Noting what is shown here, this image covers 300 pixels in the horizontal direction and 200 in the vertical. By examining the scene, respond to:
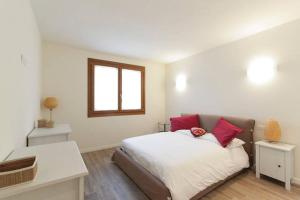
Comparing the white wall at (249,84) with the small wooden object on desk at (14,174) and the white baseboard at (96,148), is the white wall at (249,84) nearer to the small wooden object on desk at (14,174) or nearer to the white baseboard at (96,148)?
the white baseboard at (96,148)

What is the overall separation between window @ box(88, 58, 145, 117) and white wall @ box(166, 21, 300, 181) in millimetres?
1327

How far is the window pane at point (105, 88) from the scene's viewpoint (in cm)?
396

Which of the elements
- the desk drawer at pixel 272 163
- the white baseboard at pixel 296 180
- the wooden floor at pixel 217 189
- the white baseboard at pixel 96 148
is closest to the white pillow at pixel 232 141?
the desk drawer at pixel 272 163

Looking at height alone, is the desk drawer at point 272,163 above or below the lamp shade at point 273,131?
below

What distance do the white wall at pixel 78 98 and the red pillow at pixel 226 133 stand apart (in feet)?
7.82

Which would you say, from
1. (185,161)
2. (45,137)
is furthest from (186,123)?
(45,137)

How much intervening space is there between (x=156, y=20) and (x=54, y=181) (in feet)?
A: 7.66

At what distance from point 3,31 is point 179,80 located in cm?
389

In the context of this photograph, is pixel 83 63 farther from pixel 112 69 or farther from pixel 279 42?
pixel 279 42

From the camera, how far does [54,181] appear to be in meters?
0.96

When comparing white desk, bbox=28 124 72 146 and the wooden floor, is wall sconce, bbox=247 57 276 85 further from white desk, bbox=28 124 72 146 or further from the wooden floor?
white desk, bbox=28 124 72 146

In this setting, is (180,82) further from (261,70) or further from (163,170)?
(163,170)

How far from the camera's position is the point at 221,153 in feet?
7.64

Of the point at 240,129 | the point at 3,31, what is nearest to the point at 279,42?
the point at 240,129
